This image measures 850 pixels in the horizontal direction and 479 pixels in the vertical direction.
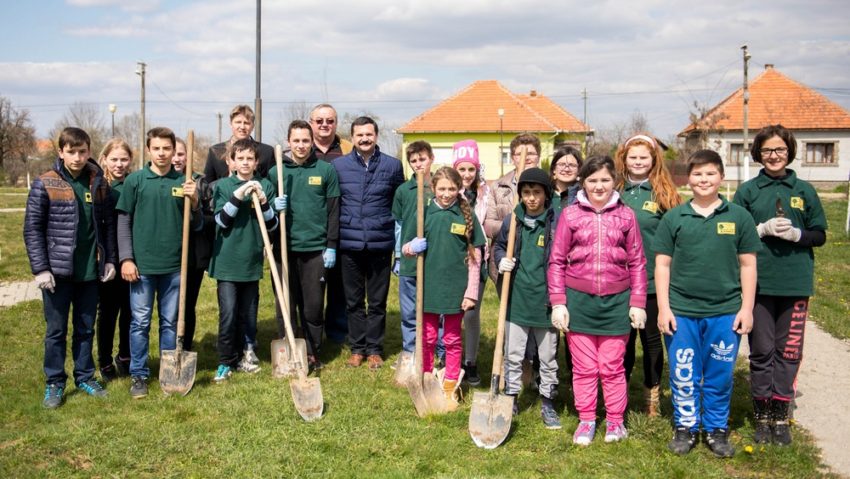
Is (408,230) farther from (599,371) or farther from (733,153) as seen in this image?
(733,153)

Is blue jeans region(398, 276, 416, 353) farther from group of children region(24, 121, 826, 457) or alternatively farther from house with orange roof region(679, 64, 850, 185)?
house with orange roof region(679, 64, 850, 185)

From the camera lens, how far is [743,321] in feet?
13.4

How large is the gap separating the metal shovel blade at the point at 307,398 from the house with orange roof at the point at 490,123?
31.2 metres

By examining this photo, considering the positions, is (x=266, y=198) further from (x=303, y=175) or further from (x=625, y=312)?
(x=625, y=312)

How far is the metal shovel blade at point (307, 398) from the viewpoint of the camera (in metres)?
4.87

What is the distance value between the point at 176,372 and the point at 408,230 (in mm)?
2096

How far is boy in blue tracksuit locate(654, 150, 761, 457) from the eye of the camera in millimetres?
4098

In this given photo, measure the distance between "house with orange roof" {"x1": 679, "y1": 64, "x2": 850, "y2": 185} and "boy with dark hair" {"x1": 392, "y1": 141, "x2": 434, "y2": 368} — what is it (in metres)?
35.8

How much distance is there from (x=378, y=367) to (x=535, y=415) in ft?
5.68

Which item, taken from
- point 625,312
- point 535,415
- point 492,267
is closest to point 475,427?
point 535,415

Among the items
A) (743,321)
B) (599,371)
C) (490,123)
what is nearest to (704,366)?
(743,321)

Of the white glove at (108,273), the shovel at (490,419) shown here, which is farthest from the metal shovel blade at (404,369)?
the white glove at (108,273)

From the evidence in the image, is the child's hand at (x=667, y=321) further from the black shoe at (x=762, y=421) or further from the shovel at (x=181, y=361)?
the shovel at (x=181, y=361)

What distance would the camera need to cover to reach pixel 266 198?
562 cm
